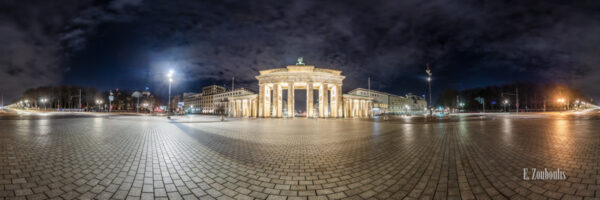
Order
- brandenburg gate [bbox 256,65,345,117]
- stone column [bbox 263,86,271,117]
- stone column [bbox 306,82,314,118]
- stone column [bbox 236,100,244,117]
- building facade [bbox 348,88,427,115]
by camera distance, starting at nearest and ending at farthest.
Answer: stone column [bbox 306,82,314,118] < brandenburg gate [bbox 256,65,345,117] < stone column [bbox 263,86,271,117] < stone column [bbox 236,100,244,117] < building facade [bbox 348,88,427,115]

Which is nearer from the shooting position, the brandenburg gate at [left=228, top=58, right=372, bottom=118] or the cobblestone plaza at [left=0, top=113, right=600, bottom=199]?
the cobblestone plaza at [left=0, top=113, right=600, bottom=199]

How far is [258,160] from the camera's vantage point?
591cm

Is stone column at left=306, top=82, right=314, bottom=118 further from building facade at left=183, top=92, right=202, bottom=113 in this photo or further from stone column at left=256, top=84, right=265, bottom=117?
building facade at left=183, top=92, right=202, bottom=113

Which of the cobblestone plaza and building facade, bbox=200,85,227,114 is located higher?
building facade, bbox=200,85,227,114

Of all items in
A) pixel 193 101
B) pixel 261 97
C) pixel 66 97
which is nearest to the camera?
pixel 261 97

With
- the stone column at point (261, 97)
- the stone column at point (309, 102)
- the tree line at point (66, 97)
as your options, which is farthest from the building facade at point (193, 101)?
the stone column at point (309, 102)

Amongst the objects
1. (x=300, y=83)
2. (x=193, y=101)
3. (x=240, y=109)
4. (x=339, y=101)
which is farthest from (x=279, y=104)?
(x=193, y=101)

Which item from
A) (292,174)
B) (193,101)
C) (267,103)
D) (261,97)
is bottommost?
(292,174)

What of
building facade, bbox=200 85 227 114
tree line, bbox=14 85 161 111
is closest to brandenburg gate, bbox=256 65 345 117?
building facade, bbox=200 85 227 114

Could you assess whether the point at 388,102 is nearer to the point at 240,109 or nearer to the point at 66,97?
the point at 240,109

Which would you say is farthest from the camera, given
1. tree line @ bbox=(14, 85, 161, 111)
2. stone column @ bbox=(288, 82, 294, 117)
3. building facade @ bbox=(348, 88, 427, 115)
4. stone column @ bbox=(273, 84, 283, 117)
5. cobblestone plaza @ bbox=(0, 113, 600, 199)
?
building facade @ bbox=(348, 88, 427, 115)

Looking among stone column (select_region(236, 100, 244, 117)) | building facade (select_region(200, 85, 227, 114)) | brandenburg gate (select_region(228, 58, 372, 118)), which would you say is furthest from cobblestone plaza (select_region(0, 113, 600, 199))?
building facade (select_region(200, 85, 227, 114))

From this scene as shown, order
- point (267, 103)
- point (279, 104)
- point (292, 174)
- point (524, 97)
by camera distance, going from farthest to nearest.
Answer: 1. point (524, 97)
2. point (267, 103)
3. point (279, 104)
4. point (292, 174)

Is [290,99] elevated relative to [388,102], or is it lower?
elevated
